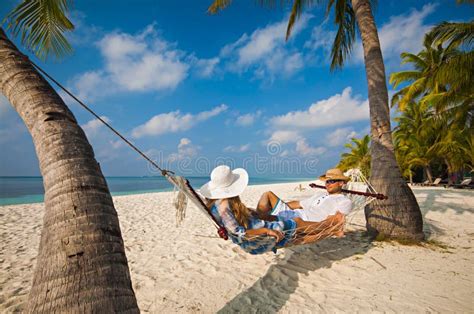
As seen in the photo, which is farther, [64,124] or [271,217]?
[271,217]

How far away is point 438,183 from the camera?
15930mm

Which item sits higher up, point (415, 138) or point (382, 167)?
point (415, 138)

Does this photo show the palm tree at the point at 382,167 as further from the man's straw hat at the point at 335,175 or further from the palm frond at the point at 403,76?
the palm frond at the point at 403,76

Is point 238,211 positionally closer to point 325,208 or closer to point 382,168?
point 325,208

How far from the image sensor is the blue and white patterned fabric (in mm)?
2340

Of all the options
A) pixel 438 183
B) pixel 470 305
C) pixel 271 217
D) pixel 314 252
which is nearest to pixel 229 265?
pixel 271 217

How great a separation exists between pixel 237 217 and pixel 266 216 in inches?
29.3

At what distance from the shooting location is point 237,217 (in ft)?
8.01

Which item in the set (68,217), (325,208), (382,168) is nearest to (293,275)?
(325,208)

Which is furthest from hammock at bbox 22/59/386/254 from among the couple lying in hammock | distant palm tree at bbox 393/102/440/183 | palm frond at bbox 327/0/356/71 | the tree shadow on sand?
distant palm tree at bbox 393/102/440/183

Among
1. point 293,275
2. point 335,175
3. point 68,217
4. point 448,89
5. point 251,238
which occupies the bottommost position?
point 293,275

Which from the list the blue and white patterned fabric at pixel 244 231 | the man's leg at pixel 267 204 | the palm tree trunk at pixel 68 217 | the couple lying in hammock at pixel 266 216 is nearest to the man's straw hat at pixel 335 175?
the couple lying in hammock at pixel 266 216

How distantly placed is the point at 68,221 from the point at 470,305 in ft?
9.76

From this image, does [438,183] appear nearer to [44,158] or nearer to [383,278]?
[383,278]
